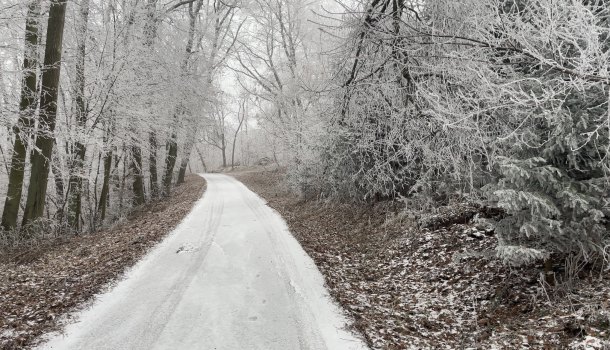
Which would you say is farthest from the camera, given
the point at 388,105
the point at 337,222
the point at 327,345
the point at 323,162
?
the point at 323,162

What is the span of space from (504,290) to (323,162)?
25.8 feet

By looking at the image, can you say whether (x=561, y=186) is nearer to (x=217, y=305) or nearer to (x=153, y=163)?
(x=217, y=305)

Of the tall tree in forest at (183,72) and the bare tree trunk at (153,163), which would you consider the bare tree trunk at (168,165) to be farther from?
the bare tree trunk at (153,163)

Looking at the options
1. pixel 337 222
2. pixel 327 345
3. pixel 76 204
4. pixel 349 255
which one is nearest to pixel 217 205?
pixel 76 204

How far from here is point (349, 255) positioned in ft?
28.7

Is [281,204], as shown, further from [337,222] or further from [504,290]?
[504,290]

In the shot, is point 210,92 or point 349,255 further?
point 210,92

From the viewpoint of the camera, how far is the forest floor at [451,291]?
442 cm

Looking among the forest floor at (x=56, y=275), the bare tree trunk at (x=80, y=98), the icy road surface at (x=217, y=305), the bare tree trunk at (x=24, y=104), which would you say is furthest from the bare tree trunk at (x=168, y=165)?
the icy road surface at (x=217, y=305)

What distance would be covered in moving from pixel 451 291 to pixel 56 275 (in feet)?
22.6

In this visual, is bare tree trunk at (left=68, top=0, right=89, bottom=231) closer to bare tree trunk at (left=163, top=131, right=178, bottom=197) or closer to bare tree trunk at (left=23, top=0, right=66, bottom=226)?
bare tree trunk at (left=23, top=0, right=66, bottom=226)

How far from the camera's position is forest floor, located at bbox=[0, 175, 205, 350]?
5020mm

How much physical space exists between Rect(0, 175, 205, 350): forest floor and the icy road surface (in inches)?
12.4

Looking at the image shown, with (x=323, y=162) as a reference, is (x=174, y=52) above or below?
above
